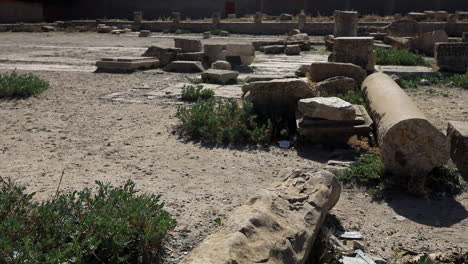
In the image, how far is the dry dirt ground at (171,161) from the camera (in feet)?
14.9

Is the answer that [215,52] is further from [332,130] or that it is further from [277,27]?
[277,27]

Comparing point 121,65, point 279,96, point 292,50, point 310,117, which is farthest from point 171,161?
point 292,50

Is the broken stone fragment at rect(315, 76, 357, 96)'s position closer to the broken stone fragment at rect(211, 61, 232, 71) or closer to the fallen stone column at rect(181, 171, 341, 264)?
the broken stone fragment at rect(211, 61, 232, 71)

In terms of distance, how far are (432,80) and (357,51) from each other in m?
1.76

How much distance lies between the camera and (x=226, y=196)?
509 cm

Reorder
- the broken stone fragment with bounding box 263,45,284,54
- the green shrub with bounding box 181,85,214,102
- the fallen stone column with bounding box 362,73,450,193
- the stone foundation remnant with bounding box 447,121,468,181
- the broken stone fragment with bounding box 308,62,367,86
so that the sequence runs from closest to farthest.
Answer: the fallen stone column with bounding box 362,73,450,193
the stone foundation remnant with bounding box 447,121,468,181
the green shrub with bounding box 181,85,214,102
the broken stone fragment with bounding box 308,62,367,86
the broken stone fragment with bounding box 263,45,284,54

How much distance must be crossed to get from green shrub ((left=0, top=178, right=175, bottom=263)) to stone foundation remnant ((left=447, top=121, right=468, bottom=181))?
351cm

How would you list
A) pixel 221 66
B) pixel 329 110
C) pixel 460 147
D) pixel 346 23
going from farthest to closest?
1. pixel 346 23
2. pixel 221 66
3. pixel 329 110
4. pixel 460 147

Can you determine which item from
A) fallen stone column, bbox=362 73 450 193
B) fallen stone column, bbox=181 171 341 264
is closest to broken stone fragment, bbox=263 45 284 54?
fallen stone column, bbox=362 73 450 193

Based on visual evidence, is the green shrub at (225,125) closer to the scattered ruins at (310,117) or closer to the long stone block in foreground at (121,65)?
the scattered ruins at (310,117)

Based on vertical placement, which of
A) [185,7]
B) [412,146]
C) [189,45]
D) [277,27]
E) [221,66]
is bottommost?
[412,146]

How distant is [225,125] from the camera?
721 cm

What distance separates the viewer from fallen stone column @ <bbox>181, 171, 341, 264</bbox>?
9.48 ft

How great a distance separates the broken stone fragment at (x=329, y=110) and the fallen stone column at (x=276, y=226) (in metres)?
2.29
